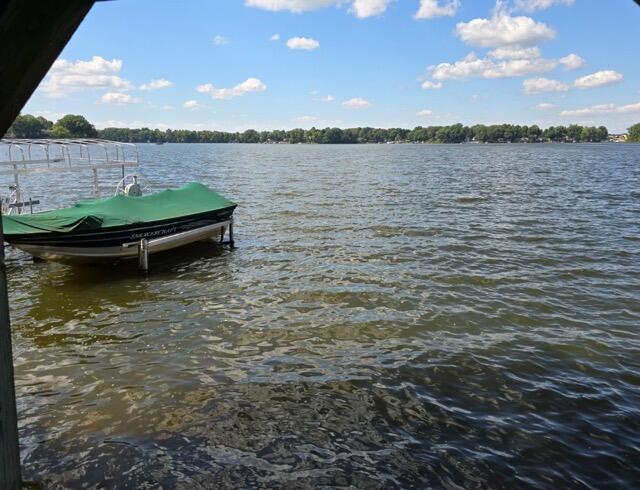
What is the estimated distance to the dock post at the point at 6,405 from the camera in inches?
105

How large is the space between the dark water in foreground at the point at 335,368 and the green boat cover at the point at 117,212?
145 centimetres

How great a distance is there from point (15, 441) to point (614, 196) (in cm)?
3596

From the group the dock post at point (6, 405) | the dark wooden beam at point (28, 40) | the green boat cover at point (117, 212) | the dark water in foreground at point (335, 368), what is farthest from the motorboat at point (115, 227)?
the dark wooden beam at point (28, 40)

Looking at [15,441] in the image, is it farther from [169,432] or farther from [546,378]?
[546,378]

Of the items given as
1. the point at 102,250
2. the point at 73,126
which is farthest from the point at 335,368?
the point at 73,126

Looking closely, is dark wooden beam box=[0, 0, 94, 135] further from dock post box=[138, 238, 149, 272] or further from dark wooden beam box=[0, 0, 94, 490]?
dock post box=[138, 238, 149, 272]

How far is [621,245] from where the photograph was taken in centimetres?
1745

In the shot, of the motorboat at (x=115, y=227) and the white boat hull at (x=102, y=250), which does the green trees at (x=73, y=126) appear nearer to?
the motorboat at (x=115, y=227)

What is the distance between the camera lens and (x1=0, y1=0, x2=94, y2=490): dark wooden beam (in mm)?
2148

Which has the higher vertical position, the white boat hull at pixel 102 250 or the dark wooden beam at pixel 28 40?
the dark wooden beam at pixel 28 40

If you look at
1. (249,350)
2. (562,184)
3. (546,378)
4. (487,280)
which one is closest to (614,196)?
(562,184)

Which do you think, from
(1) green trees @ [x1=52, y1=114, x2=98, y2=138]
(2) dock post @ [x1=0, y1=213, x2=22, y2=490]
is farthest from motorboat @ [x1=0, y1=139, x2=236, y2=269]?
(1) green trees @ [x1=52, y1=114, x2=98, y2=138]

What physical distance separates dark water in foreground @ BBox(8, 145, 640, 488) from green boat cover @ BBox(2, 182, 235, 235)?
1.45 meters

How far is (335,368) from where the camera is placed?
8.07m
